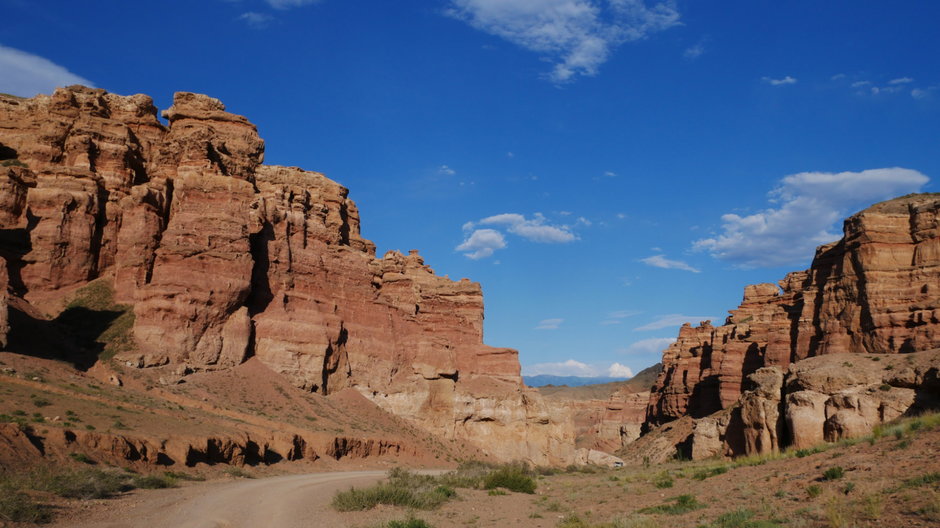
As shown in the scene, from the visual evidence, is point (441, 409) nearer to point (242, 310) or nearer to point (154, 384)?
point (242, 310)

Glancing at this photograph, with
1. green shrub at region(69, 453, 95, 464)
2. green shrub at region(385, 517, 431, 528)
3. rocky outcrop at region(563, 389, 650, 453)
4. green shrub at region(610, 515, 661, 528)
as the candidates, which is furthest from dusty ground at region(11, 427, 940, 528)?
rocky outcrop at region(563, 389, 650, 453)

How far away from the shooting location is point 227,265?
173ft

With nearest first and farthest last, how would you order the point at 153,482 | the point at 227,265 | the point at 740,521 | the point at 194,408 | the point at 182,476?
the point at 740,521 < the point at 153,482 < the point at 182,476 < the point at 194,408 < the point at 227,265

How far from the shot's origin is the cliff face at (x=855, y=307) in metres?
58.5

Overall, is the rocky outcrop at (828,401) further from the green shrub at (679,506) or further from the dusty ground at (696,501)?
the green shrub at (679,506)

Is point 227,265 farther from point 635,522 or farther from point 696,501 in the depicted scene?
point 635,522

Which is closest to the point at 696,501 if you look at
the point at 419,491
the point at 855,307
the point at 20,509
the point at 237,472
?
the point at 419,491

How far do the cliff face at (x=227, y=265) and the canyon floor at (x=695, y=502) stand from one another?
30.6m

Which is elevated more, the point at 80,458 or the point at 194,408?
the point at 194,408

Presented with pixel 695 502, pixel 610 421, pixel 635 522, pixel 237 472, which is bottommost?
pixel 610 421

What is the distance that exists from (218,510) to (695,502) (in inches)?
472

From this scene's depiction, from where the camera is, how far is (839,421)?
23.5m

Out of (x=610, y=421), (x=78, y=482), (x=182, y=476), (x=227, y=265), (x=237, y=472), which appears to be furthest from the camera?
(x=610, y=421)

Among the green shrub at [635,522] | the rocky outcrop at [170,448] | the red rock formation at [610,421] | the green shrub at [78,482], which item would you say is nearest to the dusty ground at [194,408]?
the rocky outcrop at [170,448]
